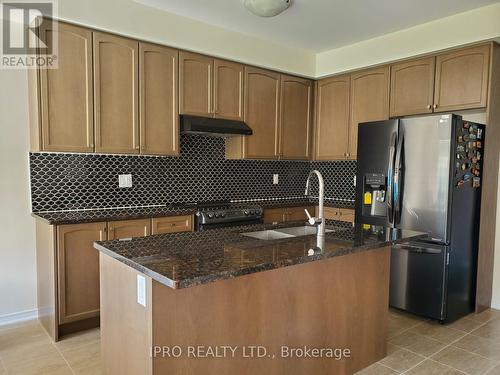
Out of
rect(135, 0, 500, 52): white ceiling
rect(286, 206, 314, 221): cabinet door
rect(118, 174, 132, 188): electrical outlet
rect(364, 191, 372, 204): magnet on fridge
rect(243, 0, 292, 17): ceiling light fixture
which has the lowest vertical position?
rect(286, 206, 314, 221): cabinet door

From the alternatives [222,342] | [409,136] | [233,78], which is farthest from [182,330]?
[233,78]

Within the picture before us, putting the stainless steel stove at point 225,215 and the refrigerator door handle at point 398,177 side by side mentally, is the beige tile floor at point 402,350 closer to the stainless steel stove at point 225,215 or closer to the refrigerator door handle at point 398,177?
the refrigerator door handle at point 398,177

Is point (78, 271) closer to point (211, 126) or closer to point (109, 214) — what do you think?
point (109, 214)

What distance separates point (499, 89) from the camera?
333 centimetres

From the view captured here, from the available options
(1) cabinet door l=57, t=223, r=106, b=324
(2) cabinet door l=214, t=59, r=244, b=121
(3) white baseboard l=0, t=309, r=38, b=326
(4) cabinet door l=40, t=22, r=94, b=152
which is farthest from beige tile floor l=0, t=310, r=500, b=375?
(2) cabinet door l=214, t=59, r=244, b=121

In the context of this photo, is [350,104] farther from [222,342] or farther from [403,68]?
[222,342]

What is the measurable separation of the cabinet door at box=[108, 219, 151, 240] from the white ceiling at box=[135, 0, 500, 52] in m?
1.87

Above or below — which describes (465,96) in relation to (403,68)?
below

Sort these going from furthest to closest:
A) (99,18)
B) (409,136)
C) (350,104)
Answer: (350,104) < (409,136) < (99,18)

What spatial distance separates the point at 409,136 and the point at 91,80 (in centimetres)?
273

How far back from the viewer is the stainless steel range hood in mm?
3568

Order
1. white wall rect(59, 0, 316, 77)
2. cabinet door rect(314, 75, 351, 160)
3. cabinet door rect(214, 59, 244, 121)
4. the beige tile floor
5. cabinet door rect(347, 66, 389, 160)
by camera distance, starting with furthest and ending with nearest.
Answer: cabinet door rect(314, 75, 351, 160)
cabinet door rect(347, 66, 389, 160)
cabinet door rect(214, 59, 244, 121)
white wall rect(59, 0, 316, 77)
the beige tile floor

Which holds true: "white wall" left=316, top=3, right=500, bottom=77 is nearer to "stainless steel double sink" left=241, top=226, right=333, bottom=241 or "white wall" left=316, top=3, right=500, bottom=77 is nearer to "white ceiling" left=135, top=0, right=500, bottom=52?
"white ceiling" left=135, top=0, right=500, bottom=52

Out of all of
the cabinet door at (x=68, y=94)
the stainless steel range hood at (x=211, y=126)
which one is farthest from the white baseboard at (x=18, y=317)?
the stainless steel range hood at (x=211, y=126)
